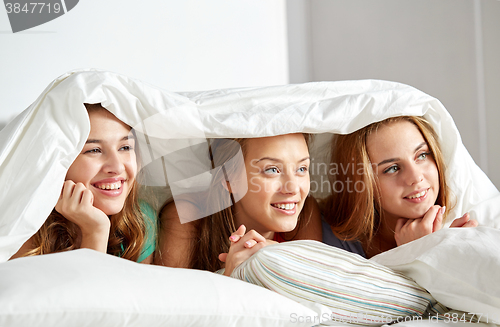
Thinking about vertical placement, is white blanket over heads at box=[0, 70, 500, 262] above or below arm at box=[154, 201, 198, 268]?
above

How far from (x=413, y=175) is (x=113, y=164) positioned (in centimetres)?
67

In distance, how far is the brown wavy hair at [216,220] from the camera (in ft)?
3.00

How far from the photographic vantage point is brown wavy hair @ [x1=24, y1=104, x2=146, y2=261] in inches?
30.6

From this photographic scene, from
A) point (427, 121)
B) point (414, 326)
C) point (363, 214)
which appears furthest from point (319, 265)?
point (427, 121)

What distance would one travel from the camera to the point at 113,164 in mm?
792

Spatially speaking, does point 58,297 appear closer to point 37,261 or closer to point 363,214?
point 37,261

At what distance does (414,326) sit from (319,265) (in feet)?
0.48

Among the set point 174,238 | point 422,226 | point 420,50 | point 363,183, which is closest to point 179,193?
point 174,238

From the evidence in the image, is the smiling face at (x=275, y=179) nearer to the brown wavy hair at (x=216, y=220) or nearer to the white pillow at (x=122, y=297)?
the brown wavy hair at (x=216, y=220)

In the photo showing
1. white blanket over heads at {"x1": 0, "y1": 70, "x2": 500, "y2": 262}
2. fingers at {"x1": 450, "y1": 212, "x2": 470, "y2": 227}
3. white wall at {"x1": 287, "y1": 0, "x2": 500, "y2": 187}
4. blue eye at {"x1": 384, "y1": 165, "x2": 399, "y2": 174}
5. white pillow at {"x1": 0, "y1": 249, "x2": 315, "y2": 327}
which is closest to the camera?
white pillow at {"x1": 0, "y1": 249, "x2": 315, "y2": 327}

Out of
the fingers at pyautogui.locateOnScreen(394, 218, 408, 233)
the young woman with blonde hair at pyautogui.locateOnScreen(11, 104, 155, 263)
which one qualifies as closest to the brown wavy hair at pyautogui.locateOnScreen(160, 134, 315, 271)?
the young woman with blonde hair at pyautogui.locateOnScreen(11, 104, 155, 263)

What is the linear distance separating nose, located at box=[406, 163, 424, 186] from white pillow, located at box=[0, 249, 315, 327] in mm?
543

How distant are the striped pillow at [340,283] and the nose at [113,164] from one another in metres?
0.33

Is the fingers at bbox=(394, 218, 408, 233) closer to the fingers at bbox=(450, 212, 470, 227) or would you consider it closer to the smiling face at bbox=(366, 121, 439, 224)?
the smiling face at bbox=(366, 121, 439, 224)
